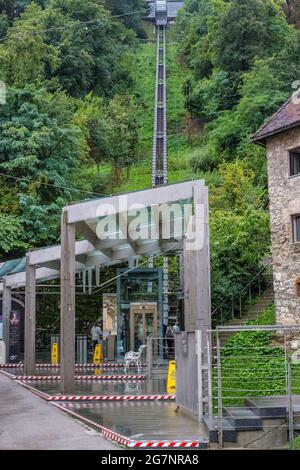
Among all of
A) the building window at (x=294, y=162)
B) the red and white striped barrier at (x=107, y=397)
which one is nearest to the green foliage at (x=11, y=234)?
the building window at (x=294, y=162)

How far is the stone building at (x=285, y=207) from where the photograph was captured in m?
22.9

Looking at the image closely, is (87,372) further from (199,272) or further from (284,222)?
(199,272)

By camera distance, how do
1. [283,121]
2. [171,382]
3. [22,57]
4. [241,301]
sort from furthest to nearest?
[22,57] < [241,301] < [283,121] < [171,382]

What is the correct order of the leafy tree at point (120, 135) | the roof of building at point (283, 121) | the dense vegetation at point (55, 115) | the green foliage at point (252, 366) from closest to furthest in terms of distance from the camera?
the green foliage at point (252, 366), the roof of building at point (283, 121), the dense vegetation at point (55, 115), the leafy tree at point (120, 135)

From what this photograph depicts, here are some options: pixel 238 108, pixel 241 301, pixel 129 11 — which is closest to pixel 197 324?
pixel 241 301

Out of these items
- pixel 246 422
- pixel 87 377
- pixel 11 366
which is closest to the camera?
pixel 246 422

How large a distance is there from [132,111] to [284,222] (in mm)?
42360

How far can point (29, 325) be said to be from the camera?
862 inches

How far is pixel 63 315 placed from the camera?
52.4ft

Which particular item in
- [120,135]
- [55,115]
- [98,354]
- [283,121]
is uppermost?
[120,135]

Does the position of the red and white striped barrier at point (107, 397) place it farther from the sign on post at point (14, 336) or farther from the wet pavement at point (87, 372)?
the sign on post at point (14, 336)

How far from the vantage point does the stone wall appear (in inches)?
902

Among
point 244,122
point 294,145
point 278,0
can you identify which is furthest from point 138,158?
point 294,145

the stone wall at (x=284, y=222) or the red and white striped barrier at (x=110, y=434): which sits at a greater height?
the stone wall at (x=284, y=222)
